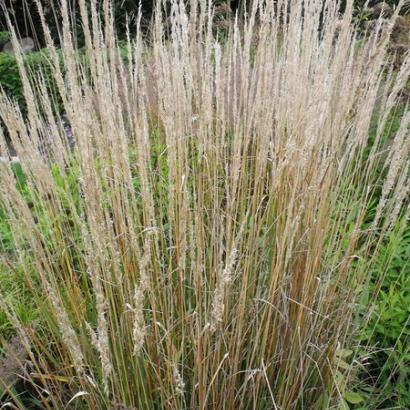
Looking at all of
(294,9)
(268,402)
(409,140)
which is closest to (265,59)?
(294,9)

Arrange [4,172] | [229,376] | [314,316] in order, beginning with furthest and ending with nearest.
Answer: [314,316], [229,376], [4,172]

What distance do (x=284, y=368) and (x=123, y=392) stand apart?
0.54 meters

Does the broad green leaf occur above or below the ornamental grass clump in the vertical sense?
below

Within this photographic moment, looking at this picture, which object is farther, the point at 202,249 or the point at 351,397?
the point at 351,397

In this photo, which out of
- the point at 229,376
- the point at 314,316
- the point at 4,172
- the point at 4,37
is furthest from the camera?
the point at 4,37

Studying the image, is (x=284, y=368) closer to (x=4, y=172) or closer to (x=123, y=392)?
(x=123, y=392)

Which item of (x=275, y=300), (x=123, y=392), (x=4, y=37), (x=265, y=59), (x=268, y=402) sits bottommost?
(x=4, y=37)

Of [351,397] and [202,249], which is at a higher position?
[202,249]

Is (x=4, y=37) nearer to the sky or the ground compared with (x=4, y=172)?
nearer to the ground

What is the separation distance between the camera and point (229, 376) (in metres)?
1.42

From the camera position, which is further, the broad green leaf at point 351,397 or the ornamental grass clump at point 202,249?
the broad green leaf at point 351,397

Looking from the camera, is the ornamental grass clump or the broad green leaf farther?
the broad green leaf

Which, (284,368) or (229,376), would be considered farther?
(284,368)

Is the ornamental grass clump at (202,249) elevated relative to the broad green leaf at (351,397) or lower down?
elevated
